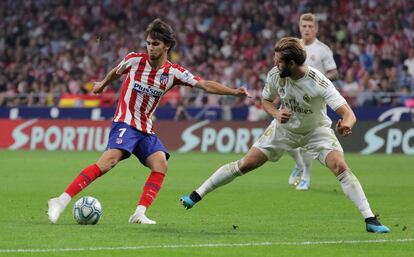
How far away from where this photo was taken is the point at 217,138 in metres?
27.6

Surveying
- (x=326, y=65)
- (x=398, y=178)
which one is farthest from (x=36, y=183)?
(x=398, y=178)

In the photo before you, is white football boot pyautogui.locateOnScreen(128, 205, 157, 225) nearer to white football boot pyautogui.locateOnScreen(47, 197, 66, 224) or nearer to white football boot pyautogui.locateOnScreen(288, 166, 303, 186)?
white football boot pyautogui.locateOnScreen(47, 197, 66, 224)

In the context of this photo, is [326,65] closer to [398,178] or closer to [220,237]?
[398,178]

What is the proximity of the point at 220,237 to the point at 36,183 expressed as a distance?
8275 mm

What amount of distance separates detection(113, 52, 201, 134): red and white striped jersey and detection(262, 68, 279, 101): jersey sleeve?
78 centimetres

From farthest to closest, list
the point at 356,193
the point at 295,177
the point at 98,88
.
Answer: the point at 295,177, the point at 98,88, the point at 356,193

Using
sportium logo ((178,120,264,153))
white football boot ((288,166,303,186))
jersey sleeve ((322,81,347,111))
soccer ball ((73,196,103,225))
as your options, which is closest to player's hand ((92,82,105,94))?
soccer ball ((73,196,103,225))

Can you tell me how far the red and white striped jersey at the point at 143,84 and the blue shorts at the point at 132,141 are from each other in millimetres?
59

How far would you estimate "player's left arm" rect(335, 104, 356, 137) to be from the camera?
376 inches

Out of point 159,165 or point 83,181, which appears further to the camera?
point 159,165

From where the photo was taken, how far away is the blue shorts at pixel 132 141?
421 inches

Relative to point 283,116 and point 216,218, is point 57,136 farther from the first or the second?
point 283,116

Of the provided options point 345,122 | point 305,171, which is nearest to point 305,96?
point 345,122

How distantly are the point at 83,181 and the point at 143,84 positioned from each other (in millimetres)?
1232
